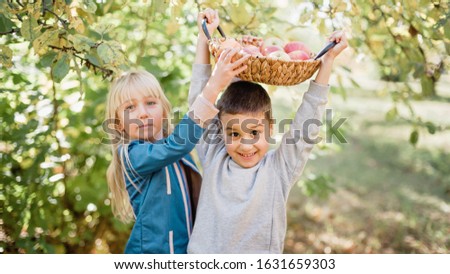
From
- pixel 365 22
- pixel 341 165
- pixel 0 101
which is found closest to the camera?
pixel 0 101

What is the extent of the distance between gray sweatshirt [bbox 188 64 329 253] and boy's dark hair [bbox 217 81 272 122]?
151 millimetres

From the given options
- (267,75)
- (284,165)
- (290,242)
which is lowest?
(290,242)

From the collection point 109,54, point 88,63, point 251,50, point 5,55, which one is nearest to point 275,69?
point 251,50

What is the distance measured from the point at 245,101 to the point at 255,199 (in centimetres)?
39

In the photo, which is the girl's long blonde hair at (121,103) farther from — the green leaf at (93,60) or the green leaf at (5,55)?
the green leaf at (5,55)

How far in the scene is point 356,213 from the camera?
14.8 ft

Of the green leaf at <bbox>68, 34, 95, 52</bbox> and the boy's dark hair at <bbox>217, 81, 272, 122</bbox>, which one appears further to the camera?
the boy's dark hair at <bbox>217, 81, 272, 122</bbox>

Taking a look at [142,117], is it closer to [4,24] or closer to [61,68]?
[61,68]

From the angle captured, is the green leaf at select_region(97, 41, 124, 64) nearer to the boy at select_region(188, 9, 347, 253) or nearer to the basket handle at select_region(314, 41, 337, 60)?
the boy at select_region(188, 9, 347, 253)

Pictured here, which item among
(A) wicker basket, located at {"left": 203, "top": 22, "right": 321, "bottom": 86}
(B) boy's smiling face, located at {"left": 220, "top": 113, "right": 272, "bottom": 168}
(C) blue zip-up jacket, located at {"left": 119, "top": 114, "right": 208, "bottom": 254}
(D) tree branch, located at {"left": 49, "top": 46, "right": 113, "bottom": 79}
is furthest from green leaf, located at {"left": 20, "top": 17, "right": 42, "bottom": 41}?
(B) boy's smiling face, located at {"left": 220, "top": 113, "right": 272, "bottom": 168}

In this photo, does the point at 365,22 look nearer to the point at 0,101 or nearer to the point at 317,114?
the point at 317,114

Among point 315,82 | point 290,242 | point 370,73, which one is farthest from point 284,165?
point 370,73

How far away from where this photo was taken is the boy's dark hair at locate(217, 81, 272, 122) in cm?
207
